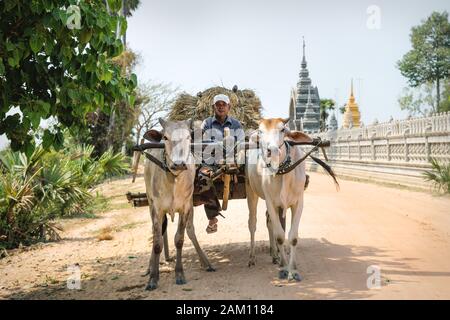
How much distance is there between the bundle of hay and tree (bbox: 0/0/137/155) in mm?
2842

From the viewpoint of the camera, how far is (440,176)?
13.2 meters

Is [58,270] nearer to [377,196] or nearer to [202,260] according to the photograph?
[202,260]

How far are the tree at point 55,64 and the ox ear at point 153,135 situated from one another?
2.00ft

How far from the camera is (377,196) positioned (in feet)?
42.2

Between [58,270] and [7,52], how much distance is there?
147 inches

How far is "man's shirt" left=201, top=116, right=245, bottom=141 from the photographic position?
6.47 metres

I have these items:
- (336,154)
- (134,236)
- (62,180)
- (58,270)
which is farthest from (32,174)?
(336,154)

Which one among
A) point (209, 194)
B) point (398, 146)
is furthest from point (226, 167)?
point (398, 146)

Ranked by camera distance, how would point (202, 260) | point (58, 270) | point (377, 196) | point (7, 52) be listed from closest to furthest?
point (7, 52) < point (202, 260) < point (58, 270) < point (377, 196)

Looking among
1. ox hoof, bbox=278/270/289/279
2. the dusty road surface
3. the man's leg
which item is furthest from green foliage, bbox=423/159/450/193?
ox hoof, bbox=278/270/289/279

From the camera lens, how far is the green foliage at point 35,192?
7.97 metres

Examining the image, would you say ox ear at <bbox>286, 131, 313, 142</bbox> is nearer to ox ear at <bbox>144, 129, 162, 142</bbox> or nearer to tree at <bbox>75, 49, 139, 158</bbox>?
ox ear at <bbox>144, 129, 162, 142</bbox>

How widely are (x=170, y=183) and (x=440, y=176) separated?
35.0 feet

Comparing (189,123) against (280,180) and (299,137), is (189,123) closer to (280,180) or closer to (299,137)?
(280,180)
